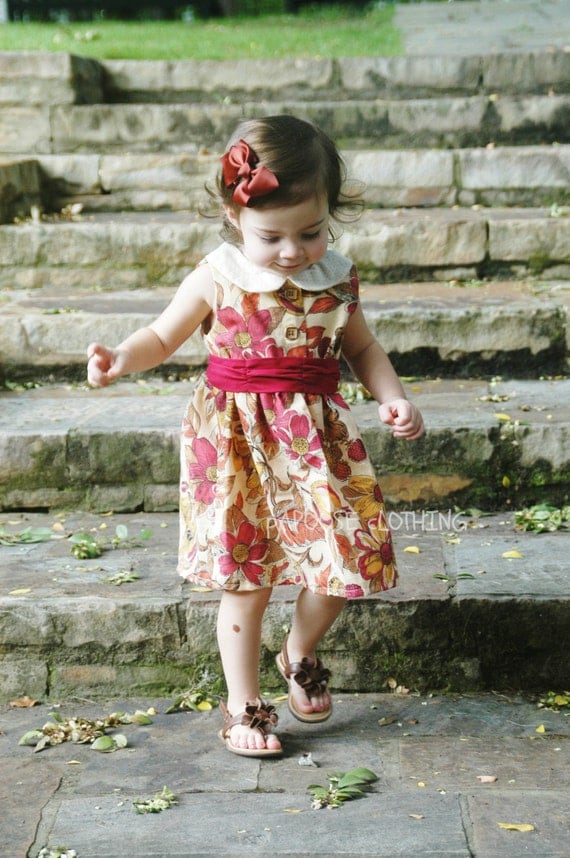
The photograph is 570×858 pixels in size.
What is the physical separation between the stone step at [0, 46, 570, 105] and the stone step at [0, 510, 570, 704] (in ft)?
11.4

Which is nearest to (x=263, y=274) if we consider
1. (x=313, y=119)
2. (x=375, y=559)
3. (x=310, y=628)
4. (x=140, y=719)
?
(x=375, y=559)

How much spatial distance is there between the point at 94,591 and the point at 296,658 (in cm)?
52

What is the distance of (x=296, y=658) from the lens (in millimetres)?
2348

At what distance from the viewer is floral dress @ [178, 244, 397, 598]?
87.5 inches

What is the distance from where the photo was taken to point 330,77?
17.9 ft

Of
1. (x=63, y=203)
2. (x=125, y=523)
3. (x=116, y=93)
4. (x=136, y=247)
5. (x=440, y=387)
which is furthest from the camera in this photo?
(x=116, y=93)

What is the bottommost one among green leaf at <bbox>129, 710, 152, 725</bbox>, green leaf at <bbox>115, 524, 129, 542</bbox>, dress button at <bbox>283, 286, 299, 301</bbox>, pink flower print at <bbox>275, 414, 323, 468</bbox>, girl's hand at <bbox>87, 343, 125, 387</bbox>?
green leaf at <bbox>129, 710, 152, 725</bbox>

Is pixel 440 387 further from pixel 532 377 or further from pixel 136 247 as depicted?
pixel 136 247

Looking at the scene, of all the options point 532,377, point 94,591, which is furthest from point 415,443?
point 94,591

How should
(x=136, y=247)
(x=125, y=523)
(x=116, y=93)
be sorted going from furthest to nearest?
(x=116, y=93) → (x=136, y=247) → (x=125, y=523)

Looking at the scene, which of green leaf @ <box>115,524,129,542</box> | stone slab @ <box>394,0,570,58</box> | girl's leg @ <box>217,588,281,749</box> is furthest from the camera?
stone slab @ <box>394,0,570,58</box>

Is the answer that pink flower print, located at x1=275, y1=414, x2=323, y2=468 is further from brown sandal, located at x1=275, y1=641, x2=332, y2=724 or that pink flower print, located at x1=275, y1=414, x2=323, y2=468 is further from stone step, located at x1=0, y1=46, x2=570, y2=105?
stone step, located at x1=0, y1=46, x2=570, y2=105

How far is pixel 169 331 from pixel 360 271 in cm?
188

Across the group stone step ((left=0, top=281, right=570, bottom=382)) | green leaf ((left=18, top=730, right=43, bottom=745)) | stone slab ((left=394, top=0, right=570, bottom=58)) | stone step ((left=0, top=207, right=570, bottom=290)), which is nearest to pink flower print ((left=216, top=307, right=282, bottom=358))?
green leaf ((left=18, top=730, right=43, bottom=745))
